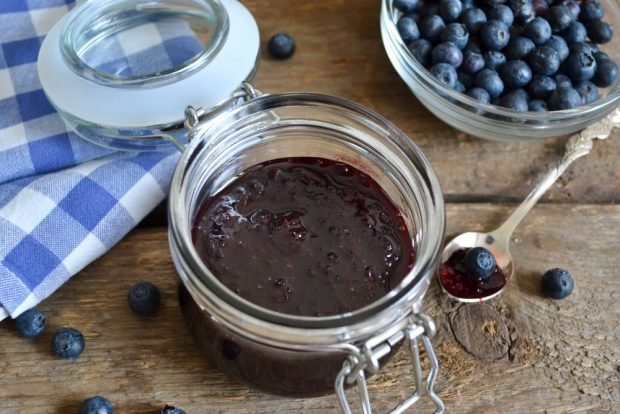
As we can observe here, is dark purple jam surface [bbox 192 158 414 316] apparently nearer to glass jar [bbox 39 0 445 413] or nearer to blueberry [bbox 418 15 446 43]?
glass jar [bbox 39 0 445 413]

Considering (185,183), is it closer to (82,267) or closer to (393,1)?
(82,267)

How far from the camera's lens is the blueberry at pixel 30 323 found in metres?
0.91

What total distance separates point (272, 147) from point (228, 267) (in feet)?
0.65

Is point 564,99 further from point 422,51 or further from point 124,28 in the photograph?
point 124,28

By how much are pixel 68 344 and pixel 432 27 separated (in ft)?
2.30

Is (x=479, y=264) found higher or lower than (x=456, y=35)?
lower

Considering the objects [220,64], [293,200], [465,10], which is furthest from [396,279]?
[465,10]


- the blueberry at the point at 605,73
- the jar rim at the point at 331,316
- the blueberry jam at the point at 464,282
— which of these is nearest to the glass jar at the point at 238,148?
the jar rim at the point at 331,316

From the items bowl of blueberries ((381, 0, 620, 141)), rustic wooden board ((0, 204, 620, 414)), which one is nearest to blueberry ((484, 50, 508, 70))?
bowl of blueberries ((381, 0, 620, 141))

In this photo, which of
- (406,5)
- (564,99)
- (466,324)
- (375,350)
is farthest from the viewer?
(406,5)

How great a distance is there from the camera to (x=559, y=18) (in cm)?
117

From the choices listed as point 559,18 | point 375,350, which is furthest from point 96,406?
point 559,18

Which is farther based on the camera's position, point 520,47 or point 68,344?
point 520,47

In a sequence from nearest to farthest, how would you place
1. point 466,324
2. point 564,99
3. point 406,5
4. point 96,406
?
point 96,406 → point 466,324 → point 564,99 → point 406,5
